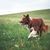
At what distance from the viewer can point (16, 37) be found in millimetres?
1337

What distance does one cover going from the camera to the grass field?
132cm

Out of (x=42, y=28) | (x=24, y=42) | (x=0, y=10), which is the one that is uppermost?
(x=0, y=10)

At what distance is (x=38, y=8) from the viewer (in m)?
1.40

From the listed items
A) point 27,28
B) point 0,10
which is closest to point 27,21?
point 27,28

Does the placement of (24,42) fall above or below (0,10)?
below

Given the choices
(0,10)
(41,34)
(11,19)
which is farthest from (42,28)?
(0,10)

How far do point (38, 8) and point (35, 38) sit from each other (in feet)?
0.97

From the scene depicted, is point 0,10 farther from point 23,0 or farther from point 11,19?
point 23,0

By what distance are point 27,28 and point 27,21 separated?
66 mm

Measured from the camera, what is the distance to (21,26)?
4.44 feet

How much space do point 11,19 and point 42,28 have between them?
306mm

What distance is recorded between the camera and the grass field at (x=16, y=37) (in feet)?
4.34

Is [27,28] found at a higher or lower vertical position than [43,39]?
higher

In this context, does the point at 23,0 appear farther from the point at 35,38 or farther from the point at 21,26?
the point at 35,38
